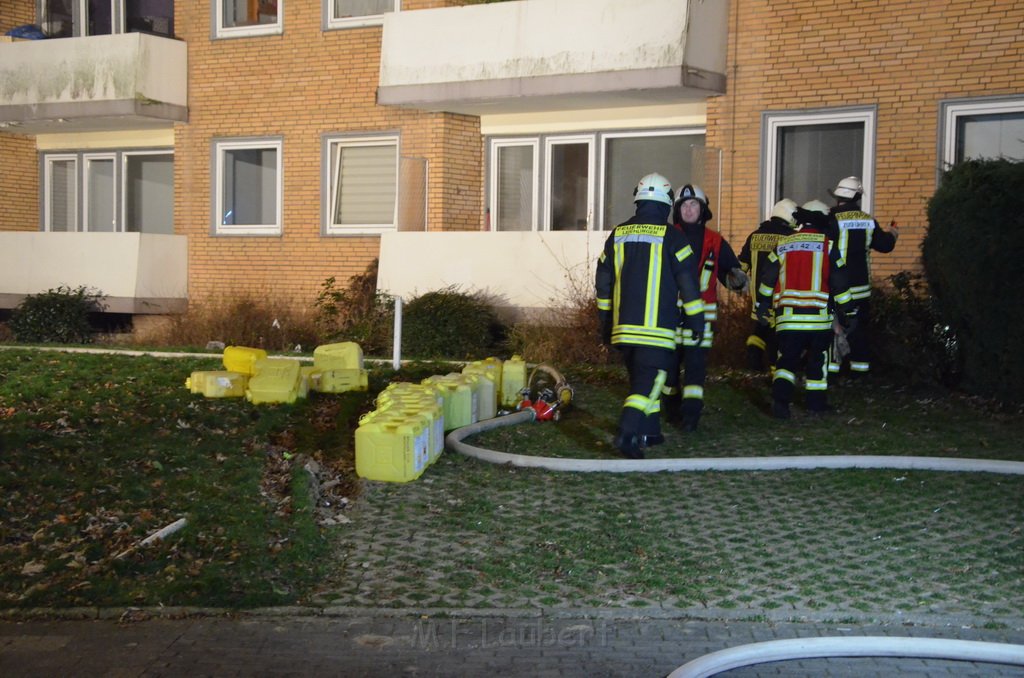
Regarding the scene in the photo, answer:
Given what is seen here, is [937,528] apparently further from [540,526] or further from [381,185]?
[381,185]

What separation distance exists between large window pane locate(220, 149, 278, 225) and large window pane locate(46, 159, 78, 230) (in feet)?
14.4

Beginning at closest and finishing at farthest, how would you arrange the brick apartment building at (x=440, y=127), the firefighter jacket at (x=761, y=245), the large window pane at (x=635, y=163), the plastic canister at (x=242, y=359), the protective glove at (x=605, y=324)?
the protective glove at (x=605, y=324) < the firefighter jacket at (x=761, y=245) < the plastic canister at (x=242, y=359) < the brick apartment building at (x=440, y=127) < the large window pane at (x=635, y=163)

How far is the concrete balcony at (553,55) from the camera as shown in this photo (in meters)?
15.9

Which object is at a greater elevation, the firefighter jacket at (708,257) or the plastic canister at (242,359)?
the firefighter jacket at (708,257)

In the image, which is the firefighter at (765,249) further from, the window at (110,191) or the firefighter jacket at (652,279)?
the window at (110,191)

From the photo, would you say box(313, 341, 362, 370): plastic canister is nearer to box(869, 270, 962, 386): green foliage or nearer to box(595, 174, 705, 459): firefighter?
box(595, 174, 705, 459): firefighter

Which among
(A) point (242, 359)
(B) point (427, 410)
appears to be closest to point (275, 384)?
(A) point (242, 359)

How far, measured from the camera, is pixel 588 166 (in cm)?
1848

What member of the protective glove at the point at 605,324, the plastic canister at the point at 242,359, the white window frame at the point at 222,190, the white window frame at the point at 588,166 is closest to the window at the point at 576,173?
the white window frame at the point at 588,166

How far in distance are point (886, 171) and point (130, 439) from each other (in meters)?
10.1

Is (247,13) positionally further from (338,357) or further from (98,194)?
(338,357)

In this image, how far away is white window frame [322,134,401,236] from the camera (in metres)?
19.6

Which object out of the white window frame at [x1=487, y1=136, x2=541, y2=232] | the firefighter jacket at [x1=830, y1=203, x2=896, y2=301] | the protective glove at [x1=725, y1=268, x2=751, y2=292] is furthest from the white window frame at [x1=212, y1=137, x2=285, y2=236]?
the protective glove at [x1=725, y1=268, x2=751, y2=292]

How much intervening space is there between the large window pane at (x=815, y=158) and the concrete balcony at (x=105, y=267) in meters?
10.6
